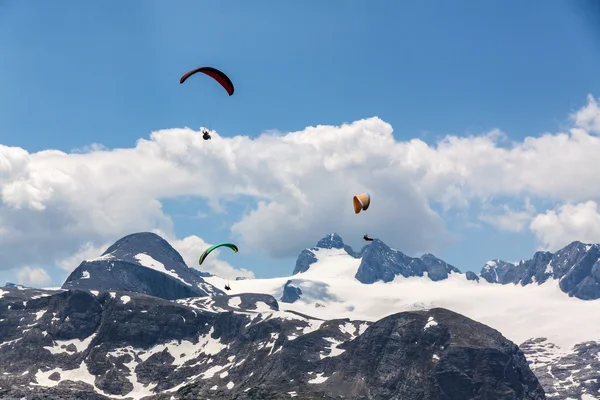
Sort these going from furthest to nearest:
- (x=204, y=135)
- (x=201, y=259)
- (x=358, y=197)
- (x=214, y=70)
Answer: (x=201, y=259) < (x=358, y=197) < (x=214, y=70) < (x=204, y=135)

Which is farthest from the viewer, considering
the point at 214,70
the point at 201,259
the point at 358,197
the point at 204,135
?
the point at 201,259

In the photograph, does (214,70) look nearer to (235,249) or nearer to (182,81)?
(182,81)

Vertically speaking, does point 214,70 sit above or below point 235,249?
above

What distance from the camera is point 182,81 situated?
5999 inches

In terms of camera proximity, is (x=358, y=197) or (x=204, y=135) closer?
(x=204, y=135)

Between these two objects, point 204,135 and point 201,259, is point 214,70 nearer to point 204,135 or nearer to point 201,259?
point 204,135

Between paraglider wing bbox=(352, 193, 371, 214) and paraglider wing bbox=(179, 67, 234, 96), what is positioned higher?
paraglider wing bbox=(179, 67, 234, 96)

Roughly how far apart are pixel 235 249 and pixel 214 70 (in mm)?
48380

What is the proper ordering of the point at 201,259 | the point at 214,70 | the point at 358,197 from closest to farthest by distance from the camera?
1. the point at 214,70
2. the point at 358,197
3. the point at 201,259

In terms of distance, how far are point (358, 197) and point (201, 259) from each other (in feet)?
123

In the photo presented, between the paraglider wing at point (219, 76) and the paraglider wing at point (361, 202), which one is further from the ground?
the paraglider wing at point (219, 76)

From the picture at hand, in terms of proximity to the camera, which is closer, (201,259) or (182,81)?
(182,81)

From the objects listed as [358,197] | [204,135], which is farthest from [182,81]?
[358,197]

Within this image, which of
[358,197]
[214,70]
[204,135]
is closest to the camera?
[204,135]
